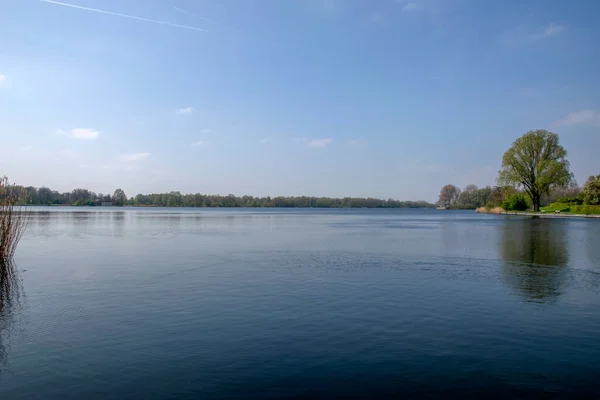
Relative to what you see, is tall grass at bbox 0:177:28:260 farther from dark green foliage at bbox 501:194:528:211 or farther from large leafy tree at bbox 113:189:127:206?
large leafy tree at bbox 113:189:127:206

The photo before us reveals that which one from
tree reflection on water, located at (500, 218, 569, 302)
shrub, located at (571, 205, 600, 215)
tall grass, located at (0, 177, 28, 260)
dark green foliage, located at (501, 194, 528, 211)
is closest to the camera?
tree reflection on water, located at (500, 218, 569, 302)

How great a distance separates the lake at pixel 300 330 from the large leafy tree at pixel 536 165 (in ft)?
193

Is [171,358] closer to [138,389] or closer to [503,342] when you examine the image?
[138,389]

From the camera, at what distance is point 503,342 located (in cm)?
736

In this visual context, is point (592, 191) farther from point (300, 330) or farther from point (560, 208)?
point (300, 330)

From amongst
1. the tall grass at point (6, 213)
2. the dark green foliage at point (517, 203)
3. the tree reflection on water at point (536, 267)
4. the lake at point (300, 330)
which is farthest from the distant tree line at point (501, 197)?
the tall grass at point (6, 213)

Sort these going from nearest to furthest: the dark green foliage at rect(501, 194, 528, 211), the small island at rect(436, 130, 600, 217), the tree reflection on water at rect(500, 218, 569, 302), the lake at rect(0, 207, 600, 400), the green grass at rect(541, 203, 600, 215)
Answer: the lake at rect(0, 207, 600, 400), the tree reflection on water at rect(500, 218, 569, 302), the green grass at rect(541, 203, 600, 215), the small island at rect(436, 130, 600, 217), the dark green foliage at rect(501, 194, 528, 211)

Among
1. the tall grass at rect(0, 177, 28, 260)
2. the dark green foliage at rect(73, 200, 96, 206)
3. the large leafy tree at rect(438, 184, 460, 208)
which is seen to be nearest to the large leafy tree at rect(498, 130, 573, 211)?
the tall grass at rect(0, 177, 28, 260)

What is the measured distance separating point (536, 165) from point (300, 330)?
72864mm

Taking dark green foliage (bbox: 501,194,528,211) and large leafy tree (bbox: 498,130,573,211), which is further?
dark green foliage (bbox: 501,194,528,211)

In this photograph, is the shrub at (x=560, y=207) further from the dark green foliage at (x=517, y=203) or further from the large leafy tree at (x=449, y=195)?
the large leafy tree at (x=449, y=195)

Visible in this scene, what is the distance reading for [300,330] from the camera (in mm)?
8039

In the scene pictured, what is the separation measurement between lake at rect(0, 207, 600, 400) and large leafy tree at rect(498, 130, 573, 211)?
58.9m

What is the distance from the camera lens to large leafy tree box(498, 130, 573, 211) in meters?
66.2
